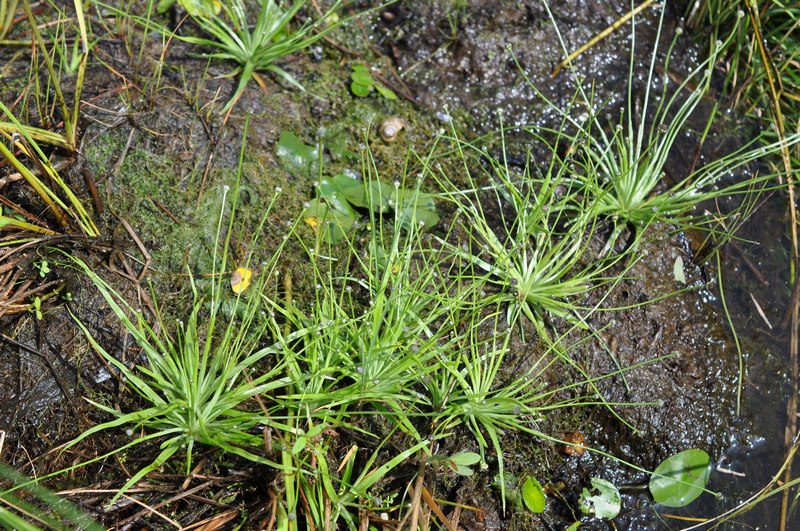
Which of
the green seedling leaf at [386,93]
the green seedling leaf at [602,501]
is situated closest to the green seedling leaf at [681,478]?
the green seedling leaf at [602,501]

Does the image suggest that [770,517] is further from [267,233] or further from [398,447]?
[267,233]

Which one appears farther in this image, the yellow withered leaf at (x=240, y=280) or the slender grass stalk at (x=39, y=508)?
the yellow withered leaf at (x=240, y=280)

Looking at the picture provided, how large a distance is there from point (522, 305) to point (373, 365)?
2.33 feet

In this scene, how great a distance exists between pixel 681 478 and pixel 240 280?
1927 mm

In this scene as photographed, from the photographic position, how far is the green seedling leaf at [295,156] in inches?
112

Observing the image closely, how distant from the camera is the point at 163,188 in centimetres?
265

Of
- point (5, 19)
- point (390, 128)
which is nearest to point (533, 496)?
point (390, 128)

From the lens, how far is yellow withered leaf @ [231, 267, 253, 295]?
98.5 inches

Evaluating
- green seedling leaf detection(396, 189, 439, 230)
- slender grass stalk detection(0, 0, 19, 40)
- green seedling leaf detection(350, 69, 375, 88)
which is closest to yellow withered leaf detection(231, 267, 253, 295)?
green seedling leaf detection(396, 189, 439, 230)

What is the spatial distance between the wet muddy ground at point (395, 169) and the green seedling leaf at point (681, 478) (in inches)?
2.3

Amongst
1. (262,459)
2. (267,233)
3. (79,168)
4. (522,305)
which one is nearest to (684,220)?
(522,305)

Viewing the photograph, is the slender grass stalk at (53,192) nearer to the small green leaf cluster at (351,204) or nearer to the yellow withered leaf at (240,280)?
the yellow withered leaf at (240,280)

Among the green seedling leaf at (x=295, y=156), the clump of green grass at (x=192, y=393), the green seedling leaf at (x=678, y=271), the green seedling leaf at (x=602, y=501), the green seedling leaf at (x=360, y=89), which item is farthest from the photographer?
the green seedling leaf at (x=360, y=89)

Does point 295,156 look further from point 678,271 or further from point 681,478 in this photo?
point 681,478
